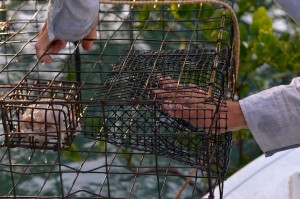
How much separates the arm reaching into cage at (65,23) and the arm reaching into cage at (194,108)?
203 mm

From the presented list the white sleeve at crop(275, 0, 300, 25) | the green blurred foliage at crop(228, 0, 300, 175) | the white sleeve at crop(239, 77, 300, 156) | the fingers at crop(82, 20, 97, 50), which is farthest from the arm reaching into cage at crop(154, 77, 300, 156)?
the green blurred foliage at crop(228, 0, 300, 175)

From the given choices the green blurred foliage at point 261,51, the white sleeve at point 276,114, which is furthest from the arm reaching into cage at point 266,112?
the green blurred foliage at point 261,51

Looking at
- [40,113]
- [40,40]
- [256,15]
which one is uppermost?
[40,40]

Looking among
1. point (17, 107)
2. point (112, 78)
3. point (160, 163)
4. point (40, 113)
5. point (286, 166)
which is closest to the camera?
point (17, 107)

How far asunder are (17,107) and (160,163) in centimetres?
158

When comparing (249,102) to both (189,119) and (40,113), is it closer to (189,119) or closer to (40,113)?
(189,119)

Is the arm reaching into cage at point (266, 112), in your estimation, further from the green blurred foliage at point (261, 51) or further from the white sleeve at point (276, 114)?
the green blurred foliage at point (261, 51)

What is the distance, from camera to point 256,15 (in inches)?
107

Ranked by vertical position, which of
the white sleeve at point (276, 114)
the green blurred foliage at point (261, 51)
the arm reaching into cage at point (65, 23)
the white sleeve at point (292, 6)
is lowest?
the green blurred foliage at point (261, 51)

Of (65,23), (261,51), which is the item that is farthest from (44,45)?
(261,51)

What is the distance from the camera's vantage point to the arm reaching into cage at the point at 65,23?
150 cm

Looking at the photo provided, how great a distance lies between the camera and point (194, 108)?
4.75 feet

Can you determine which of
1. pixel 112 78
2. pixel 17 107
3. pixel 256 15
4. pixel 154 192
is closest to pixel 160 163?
pixel 154 192

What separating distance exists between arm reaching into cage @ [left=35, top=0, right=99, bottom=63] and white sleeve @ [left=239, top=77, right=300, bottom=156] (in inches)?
14.0
